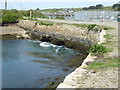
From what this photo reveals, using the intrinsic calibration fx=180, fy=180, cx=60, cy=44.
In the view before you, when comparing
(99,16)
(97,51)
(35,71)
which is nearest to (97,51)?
(97,51)

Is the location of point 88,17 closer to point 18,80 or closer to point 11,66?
point 11,66

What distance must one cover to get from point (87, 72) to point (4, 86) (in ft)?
22.5

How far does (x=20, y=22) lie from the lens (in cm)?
5612

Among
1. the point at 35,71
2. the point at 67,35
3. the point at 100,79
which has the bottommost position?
the point at 35,71

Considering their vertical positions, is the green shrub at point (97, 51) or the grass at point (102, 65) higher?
the green shrub at point (97, 51)

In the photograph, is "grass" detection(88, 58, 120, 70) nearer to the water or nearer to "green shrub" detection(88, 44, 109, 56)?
"green shrub" detection(88, 44, 109, 56)

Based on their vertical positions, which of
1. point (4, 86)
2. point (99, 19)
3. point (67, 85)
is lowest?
point (4, 86)

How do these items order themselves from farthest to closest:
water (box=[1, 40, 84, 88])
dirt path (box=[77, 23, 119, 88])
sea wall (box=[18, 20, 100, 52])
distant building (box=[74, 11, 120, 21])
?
distant building (box=[74, 11, 120, 21])
sea wall (box=[18, 20, 100, 52])
water (box=[1, 40, 84, 88])
dirt path (box=[77, 23, 119, 88])

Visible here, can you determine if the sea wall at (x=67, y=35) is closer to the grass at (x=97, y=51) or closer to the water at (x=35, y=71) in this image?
the water at (x=35, y=71)

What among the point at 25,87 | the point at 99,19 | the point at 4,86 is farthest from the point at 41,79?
the point at 99,19

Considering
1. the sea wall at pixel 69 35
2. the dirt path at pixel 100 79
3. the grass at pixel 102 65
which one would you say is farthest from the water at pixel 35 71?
the dirt path at pixel 100 79

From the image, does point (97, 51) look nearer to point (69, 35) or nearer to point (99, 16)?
point (69, 35)

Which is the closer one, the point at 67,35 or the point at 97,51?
the point at 97,51

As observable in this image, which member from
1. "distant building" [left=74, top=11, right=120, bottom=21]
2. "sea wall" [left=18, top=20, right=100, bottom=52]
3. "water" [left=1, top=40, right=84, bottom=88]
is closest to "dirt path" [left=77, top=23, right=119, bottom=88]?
"water" [left=1, top=40, right=84, bottom=88]
